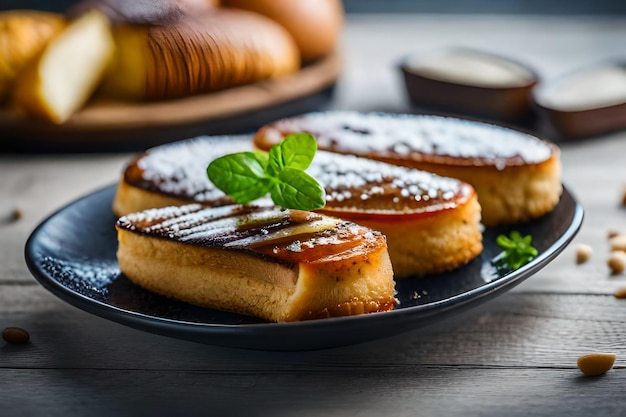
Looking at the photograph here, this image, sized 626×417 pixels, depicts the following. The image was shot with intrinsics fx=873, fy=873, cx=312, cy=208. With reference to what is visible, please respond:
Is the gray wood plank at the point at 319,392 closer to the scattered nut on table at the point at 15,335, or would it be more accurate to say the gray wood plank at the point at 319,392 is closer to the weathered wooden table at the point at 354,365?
the weathered wooden table at the point at 354,365

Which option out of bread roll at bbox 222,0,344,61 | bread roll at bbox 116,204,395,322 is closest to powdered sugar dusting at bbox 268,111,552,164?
bread roll at bbox 116,204,395,322

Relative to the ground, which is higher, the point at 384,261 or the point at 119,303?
the point at 384,261

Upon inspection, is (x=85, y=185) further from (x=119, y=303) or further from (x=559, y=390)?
(x=559, y=390)

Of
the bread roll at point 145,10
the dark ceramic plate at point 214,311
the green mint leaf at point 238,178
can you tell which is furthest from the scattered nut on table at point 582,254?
the bread roll at point 145,10

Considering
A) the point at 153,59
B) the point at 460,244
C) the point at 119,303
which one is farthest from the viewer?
the point at 153,59

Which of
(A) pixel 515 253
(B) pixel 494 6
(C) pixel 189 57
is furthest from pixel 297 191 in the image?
(B) pixel 494 6

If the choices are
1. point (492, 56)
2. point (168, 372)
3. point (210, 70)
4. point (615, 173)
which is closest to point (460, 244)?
point (168, 372)

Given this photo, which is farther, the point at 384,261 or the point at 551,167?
the point at 551,167
